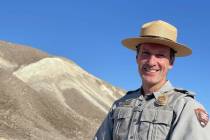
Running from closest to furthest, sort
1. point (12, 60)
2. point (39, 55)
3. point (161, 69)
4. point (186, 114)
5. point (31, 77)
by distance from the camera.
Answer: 1. point (186, 114)
2. point (161, 69)
3. point (31, 77)
4. point (12, 60)
5. point (39, 55)

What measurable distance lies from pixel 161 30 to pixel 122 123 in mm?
1084

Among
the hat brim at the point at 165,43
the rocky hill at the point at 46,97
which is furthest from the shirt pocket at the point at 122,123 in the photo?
the rocky hill at the point at 46,97

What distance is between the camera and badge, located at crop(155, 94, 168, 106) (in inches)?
214

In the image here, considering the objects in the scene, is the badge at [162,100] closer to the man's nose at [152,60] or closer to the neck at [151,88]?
the neck at [151,88]

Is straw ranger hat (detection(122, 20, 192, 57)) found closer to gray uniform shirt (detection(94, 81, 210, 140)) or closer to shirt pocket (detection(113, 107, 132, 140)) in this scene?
gray uniform shirt (detection(94, 81, 210, 140))

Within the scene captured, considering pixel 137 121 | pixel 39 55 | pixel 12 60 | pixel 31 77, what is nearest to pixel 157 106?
pixel 137 121

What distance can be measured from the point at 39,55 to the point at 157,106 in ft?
355

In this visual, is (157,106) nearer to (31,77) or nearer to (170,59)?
(170,59)

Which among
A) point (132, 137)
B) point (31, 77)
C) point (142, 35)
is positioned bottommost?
point (132, 137)

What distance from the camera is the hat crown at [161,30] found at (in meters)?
5.65

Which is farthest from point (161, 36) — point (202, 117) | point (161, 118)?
point (202, 117)

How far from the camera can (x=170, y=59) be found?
5789 mm

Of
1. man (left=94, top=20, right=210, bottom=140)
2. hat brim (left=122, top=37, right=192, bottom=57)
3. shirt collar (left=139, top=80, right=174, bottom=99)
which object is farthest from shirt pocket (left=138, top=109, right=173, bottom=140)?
hat brim (left=122, top=37, right=192, bottom=57)

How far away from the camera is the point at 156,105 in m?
5.48
